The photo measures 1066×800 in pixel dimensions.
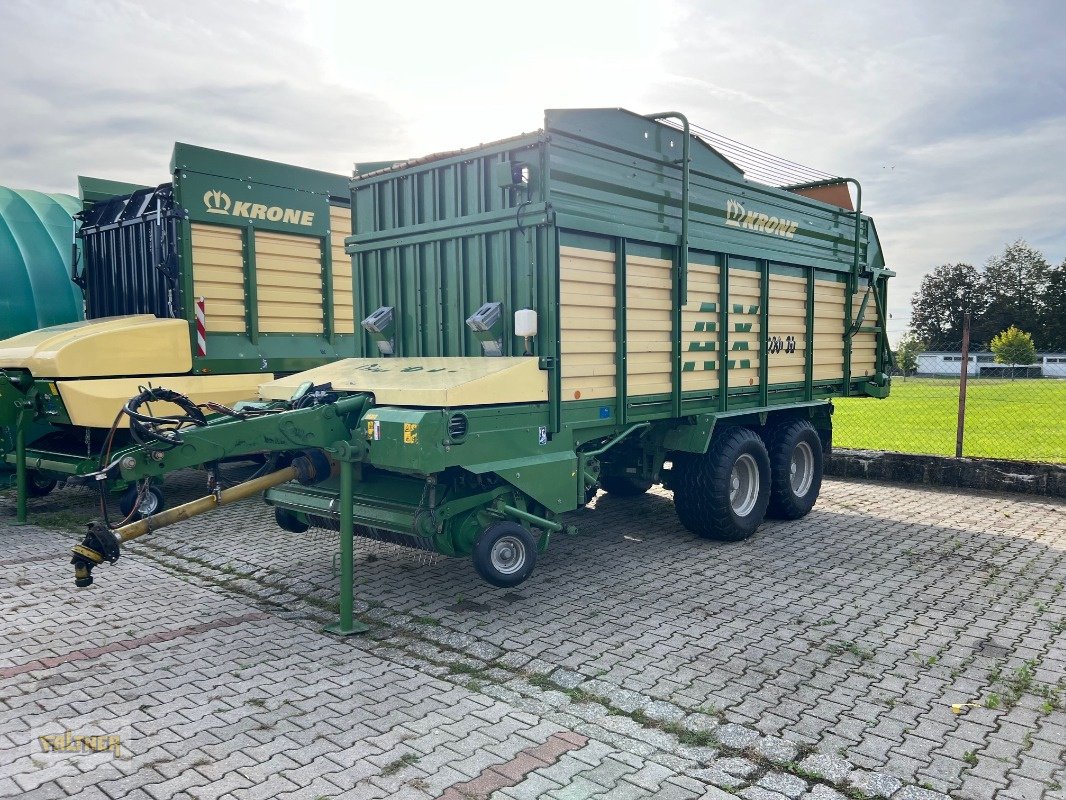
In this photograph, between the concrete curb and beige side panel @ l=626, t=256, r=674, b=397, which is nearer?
beige side panel @ l=626, t=256, r=674, b=397

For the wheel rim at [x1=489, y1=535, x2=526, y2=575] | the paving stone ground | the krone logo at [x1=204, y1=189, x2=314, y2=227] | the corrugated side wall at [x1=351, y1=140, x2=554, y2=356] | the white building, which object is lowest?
the paving stone ground

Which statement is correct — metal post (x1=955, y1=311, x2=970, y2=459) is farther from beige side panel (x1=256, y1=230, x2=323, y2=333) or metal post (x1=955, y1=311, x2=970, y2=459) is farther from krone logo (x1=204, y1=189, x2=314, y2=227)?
krone logo (x1=204, y1=189, x2=314, y2=227)

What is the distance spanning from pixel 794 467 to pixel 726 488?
5.30 feet

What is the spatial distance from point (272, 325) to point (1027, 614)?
7052mm

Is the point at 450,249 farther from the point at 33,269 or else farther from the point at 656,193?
the point at 33,269

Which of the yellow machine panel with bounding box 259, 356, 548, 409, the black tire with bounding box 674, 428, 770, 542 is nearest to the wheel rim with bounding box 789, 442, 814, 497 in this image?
the black tire with bounding box 674, 428, 770, 542

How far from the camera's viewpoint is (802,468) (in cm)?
767

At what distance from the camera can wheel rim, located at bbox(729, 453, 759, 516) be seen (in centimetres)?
675

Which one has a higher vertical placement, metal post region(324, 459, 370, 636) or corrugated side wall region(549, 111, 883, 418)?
corrugated side wall region(549, 111, 883, 418)

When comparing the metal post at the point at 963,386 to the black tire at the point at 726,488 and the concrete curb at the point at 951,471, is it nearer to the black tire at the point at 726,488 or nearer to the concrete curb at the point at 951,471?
the concrete curb at the point at 951,471

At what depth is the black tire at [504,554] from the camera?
14.9 feet

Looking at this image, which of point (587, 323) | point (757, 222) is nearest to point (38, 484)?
point (587, 323)

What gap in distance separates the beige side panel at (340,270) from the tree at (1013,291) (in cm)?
7055

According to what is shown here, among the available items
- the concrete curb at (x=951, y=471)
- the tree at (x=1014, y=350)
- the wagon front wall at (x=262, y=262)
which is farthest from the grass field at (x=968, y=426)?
the tree at (x=1014, y=350)
